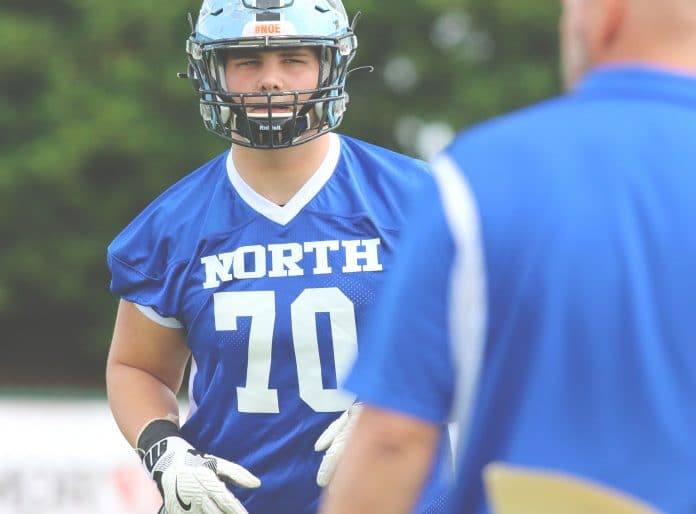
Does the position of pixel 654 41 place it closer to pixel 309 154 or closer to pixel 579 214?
pixel 579 214

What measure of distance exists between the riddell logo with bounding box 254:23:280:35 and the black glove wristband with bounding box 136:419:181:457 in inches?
39.9

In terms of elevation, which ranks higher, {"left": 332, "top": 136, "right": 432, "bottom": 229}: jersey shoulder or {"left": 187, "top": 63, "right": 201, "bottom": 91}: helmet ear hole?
{"left": 187, "top": 63, "right": 201, "bottom": 91}: helmet ear hole

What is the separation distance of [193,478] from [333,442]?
344mm

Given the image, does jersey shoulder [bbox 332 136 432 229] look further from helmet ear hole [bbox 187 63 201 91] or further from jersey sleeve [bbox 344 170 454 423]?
jersey sleeve [bbox 344 170 454 423]

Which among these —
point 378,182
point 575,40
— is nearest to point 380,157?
point 378,182

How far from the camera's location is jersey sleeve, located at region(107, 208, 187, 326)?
12.1 ft

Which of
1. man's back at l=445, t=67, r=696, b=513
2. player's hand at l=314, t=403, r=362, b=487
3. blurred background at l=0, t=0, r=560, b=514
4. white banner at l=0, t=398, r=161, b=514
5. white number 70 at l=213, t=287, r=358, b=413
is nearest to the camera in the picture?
man's back at l=445, t=67, r=696, b=513

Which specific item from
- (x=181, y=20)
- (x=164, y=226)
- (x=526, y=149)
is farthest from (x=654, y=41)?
(x=181, y=20)

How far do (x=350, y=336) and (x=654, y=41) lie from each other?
1.73 metres

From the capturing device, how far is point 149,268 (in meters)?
3.72

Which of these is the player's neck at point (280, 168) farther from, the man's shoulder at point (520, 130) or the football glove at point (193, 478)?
the man's shoulder at point (520, 130)

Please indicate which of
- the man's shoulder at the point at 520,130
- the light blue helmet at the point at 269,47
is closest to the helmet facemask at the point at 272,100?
the light blue helmet at the point at 269,47

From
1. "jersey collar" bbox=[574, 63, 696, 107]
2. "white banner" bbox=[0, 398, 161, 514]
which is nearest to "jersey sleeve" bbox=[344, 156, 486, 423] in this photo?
"jersey collar" bbox=[574, 63, 696, 107]

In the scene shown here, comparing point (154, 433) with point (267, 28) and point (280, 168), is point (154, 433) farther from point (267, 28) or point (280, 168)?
point (267, 28)
